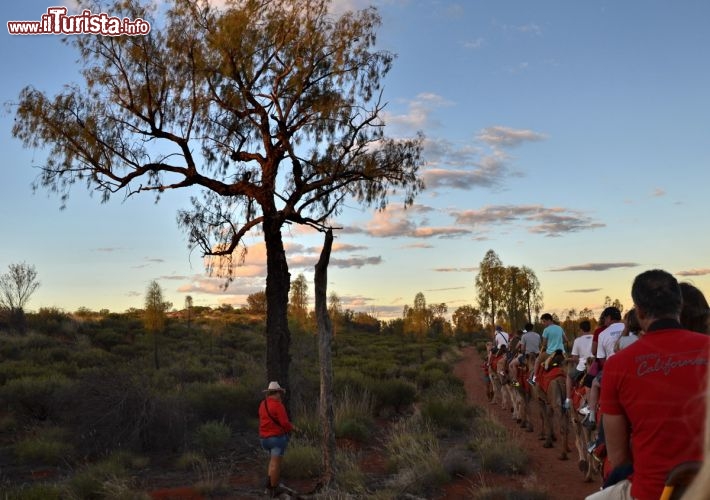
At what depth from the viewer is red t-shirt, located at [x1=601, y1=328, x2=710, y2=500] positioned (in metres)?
3.20

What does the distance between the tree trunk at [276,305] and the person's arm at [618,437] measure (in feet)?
47.2

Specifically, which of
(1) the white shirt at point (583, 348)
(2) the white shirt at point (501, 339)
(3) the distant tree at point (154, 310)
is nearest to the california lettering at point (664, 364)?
→ (1) the white shirt at point (583, 348)

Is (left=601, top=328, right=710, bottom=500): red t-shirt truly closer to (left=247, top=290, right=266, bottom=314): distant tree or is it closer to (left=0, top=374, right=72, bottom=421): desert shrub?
(left=0, top=374, right=72, bottom=421): desert shrub

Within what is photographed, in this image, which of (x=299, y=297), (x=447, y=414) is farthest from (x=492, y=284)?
(x=447, y=414)

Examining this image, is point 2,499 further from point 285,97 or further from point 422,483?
point 285,97

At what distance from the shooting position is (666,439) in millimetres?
3232

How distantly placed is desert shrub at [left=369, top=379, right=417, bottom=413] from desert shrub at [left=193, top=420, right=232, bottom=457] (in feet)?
22.1

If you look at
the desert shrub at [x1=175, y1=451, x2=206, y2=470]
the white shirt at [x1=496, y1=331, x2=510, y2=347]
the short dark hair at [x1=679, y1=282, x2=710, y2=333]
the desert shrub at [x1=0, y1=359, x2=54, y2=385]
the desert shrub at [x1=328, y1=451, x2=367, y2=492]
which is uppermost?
the short dark hair at [x1=679, y1=282, x2=710, y2=333]

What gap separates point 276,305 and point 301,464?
5.07 m

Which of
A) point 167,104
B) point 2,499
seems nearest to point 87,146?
point 167,104

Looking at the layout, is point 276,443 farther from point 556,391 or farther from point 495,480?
point 556,391

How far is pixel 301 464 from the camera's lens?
542 inches

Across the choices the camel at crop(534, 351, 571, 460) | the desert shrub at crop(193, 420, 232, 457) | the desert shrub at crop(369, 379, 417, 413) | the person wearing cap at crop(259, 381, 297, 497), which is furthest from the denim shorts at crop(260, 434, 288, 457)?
the desert shrub at crop(369, 379, 417, 413)

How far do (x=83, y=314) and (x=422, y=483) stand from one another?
6054cm
